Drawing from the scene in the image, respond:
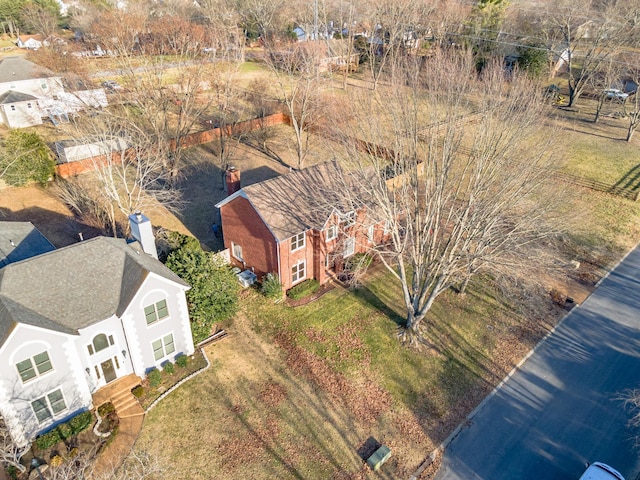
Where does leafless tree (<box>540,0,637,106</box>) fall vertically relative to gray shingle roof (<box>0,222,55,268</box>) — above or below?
above

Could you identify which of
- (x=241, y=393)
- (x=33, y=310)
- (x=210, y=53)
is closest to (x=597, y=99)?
(x=210, y=53)

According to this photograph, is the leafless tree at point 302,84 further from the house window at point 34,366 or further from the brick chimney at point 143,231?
the house window at point 34,366

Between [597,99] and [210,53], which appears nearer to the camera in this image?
[210,53]

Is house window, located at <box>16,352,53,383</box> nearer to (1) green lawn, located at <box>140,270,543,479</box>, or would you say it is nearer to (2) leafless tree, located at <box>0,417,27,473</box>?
(2) leafless tree, located at <box>0,417,27,473</box>

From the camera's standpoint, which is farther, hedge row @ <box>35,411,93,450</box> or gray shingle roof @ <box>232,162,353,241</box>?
gray shingle roof @ <box>232,162,353,241</box>

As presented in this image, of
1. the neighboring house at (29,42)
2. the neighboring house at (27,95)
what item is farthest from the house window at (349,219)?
the neighboring house at (29,42)

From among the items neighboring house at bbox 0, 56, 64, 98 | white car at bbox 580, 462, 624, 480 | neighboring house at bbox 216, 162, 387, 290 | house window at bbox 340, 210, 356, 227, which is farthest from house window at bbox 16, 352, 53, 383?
neighboring house at bbox 0, 56, 64, 98

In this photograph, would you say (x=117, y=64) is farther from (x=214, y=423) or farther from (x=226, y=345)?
(x=214, y=423)
